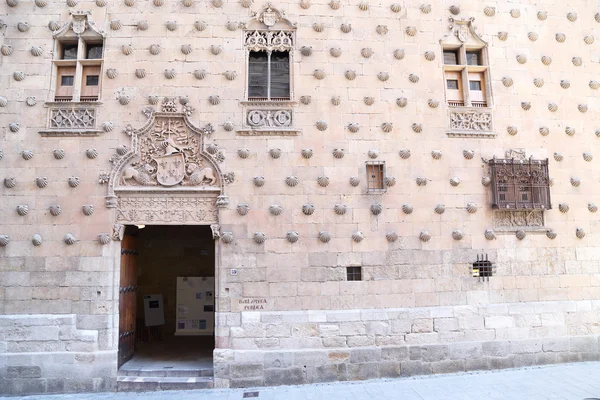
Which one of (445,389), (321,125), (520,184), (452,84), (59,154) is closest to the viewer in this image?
(445,389)

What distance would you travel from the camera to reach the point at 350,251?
26.6ft

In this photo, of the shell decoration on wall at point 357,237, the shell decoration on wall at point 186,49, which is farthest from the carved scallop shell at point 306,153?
the shell decoration on wall at point 186,49

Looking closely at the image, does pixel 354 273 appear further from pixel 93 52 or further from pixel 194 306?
pixel 93 52

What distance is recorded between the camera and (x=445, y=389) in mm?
7094

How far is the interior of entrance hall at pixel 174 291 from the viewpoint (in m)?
10.6

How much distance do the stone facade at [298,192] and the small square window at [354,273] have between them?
15 centimetres

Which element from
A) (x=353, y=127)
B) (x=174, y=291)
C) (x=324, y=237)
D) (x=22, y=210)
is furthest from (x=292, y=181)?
(x=174, y=291)

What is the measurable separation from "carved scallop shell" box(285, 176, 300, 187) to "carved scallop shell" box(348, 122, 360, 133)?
59.7 inches

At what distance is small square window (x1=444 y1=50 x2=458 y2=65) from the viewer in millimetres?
9133

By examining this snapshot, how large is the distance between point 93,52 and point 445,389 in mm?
9445

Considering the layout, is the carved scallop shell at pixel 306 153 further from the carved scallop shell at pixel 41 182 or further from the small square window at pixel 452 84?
the carved scallop shell at pixel 41 182

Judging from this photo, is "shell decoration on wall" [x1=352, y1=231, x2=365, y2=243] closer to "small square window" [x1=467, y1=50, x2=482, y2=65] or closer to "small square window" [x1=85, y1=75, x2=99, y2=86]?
"small square window" [x1=467, y1=50, x2=482, y2=65]

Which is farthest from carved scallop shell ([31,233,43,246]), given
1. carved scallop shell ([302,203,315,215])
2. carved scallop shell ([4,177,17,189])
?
carved scallop shell ([302,203,315,215])

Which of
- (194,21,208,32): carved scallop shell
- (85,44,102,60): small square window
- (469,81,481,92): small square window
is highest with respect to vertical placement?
(194,21,208,32): carved scallop shell
